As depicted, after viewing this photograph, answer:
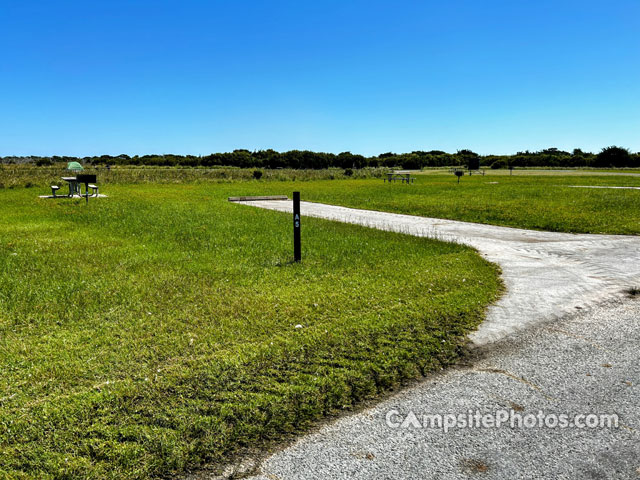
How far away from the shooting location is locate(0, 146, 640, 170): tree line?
66875mm

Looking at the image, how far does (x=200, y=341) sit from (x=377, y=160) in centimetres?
10019

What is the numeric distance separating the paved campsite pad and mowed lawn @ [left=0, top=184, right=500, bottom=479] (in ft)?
0.92

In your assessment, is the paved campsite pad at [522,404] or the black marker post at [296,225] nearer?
the paved campsite pad at [522,404]

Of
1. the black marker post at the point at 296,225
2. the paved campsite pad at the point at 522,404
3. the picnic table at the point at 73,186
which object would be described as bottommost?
the paved campsite pad at the point at 522,404

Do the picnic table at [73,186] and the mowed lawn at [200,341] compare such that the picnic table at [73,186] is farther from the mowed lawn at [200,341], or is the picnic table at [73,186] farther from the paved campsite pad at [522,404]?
the paved campsite pad at [522,404]

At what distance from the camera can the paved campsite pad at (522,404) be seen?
2520mm

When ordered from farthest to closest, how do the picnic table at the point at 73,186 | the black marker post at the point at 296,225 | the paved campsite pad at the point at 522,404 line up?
1. the picnic table at the point at 73,186
2. the black marker post at the point at 296,225
3. the paved campsite pad at the point at 522,404

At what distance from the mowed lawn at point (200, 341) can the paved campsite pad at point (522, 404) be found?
28 centimetres

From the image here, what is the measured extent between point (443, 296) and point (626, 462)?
3119 millimetres

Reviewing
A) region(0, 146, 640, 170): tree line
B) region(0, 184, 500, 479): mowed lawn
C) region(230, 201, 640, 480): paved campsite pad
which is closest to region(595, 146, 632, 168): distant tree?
region(0, 146, 640, 170): tree line

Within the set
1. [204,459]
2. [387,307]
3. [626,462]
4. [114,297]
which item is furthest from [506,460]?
[114,297]

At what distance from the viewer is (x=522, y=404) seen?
3.14m

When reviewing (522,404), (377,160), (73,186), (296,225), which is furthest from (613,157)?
(522,404)

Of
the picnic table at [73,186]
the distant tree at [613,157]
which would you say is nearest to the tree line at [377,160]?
the distant tree at [613,157]
